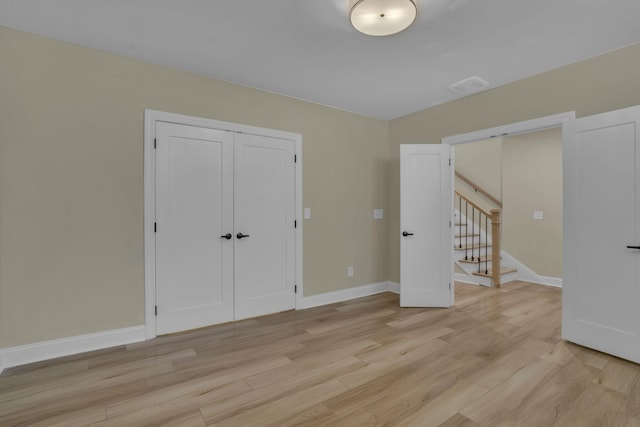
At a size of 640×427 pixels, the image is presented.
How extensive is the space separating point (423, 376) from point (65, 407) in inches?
95.4

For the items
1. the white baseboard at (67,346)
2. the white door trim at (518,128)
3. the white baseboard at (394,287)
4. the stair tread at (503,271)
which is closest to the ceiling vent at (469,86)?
the white door trim at (518,128)

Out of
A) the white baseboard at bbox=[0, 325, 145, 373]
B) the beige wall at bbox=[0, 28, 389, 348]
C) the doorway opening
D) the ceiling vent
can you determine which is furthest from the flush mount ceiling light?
the doorway opening

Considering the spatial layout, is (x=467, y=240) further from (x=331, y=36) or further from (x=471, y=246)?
(x=331, y=36)

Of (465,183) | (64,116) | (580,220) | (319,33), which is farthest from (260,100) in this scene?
(465,183)

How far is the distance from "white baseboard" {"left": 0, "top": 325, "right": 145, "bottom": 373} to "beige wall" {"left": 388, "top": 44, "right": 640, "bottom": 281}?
351cm

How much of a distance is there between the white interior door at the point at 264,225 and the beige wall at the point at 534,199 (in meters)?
4.34

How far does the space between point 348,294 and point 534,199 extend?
12.7 ft

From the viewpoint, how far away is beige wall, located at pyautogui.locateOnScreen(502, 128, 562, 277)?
524cm

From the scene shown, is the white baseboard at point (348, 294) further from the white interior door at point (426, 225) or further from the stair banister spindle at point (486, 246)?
the stair banister spindle at point (486, 246)

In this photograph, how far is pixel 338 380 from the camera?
2260 millimetres

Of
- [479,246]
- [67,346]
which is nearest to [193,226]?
[67,346]

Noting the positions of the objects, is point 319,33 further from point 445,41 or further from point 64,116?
point 64,116

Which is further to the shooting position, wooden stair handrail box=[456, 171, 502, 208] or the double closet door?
wooden stair handrail box=[456, 171, 502, 208]

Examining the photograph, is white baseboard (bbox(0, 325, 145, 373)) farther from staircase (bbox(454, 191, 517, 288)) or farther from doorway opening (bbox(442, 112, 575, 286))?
staircase (bbox(454, 191, 517, 288))
